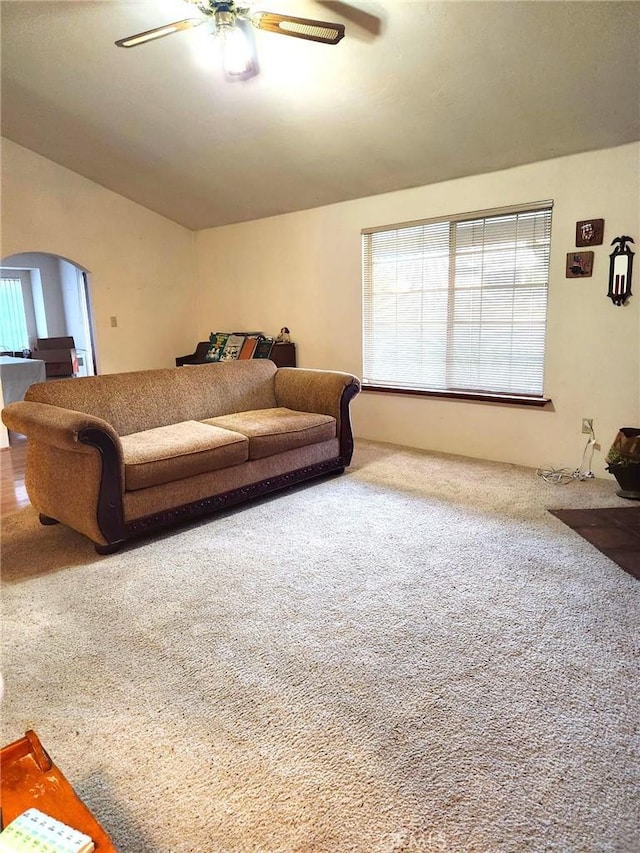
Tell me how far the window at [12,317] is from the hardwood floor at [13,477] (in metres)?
4.09

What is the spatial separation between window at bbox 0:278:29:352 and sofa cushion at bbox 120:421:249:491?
652 centimetres

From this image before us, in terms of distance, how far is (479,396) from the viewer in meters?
4.13

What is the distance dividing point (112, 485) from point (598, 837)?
2.23 meters

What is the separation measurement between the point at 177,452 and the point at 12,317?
7230mm

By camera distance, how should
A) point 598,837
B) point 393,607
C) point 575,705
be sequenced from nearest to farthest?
point 598,837, point 575,705, point 393,607

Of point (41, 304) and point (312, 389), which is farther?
point (41, 304)

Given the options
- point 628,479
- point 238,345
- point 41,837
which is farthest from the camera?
point 238,345

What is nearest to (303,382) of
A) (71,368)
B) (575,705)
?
(575,705)

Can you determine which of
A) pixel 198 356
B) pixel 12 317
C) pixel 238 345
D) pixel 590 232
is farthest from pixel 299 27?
pixel 12 317

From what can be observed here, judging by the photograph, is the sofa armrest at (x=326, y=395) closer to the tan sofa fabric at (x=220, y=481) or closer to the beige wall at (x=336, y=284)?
the tan sofa fabric at (x=220, y=481)

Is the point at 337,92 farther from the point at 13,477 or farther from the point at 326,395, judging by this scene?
the point at 13,477

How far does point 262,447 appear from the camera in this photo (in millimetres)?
3242

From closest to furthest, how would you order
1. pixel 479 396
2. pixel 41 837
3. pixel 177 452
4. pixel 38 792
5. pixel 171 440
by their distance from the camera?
pixel 41 837, pixel 38 792, pixel 177 452, pixel 171 440, pixel 479 396

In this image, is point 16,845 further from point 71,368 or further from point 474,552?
point 71,368
